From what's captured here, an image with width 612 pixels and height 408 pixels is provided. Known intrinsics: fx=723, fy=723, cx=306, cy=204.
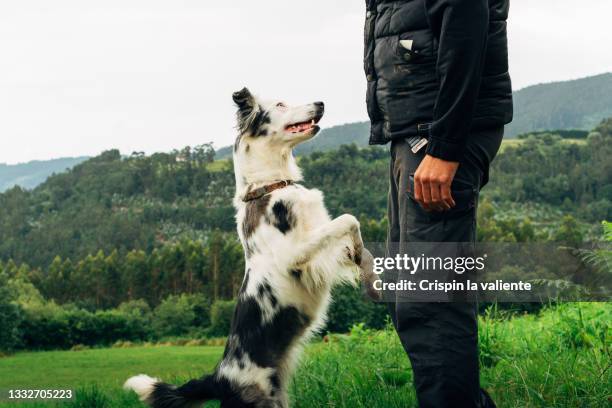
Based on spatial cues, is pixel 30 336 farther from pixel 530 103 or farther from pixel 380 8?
pixel 530 103

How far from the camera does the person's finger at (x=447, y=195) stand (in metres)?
2.55

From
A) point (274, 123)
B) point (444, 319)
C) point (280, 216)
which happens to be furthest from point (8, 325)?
point (444, 319)

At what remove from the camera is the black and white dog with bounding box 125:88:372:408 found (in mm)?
3715

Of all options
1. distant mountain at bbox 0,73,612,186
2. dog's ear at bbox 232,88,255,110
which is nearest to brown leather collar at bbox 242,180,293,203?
dog's ear at bbox 232,88,255,110

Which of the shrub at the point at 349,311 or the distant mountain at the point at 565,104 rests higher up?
the distant mountain at the point at 565,104

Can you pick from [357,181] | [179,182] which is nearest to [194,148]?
[179,182]

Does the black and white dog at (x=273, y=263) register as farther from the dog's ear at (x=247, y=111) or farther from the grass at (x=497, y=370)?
the grass at (x=497, y=370)

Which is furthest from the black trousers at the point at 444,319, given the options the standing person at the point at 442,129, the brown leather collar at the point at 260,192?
the brown leather collar at the point at 260,192

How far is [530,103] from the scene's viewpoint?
16025cm

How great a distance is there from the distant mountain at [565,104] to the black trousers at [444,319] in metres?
153

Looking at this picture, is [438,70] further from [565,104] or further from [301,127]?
[565,104]

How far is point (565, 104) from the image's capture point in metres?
159

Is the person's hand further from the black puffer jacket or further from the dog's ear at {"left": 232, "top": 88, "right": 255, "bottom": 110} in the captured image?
the dog's ear at {"left": 232, "top": 88, "right": 255, "bottom": 110}

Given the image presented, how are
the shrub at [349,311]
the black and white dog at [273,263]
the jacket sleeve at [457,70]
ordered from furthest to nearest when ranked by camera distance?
the shrub at [349,311] < the black and white dog at [273,263] < the jacket sleeve at [457,70]
